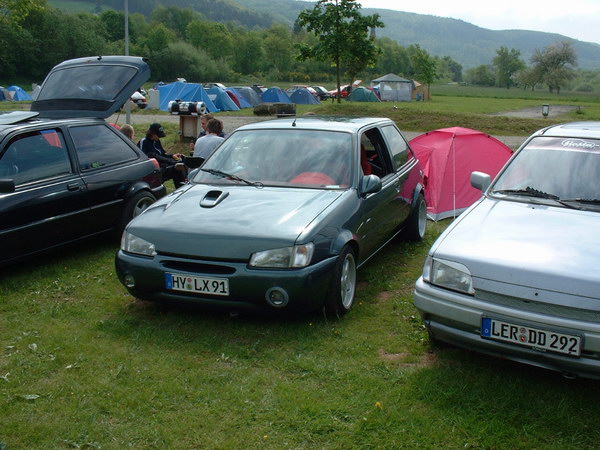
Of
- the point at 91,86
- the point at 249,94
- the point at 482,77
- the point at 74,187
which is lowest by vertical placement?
the point at 482,77

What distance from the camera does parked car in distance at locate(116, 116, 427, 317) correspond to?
4547mm

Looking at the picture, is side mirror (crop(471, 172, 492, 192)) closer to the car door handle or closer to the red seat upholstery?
the red seat upholstery

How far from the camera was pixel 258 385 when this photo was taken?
12.9ft

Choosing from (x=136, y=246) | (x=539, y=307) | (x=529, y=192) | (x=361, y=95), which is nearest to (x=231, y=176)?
(x=136, y=246)

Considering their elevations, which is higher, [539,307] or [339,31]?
[339,31]

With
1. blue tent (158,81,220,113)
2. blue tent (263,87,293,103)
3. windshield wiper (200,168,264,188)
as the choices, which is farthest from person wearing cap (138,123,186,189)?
blue tent (263,87,293,103)

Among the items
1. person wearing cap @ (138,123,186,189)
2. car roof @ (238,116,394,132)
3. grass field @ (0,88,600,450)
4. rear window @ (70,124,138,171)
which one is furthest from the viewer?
person wearing cap @ (138,123,186,189)

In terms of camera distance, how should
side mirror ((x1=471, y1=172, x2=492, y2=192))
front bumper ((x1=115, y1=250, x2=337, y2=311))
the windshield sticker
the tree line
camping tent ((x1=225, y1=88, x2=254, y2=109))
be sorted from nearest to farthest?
1. front bumper ((x1=115, y1=250, x2=337, y2=311))
2. the windshield sticker
3. side mirror ((x1=471, y1=172, x2=492, y2=192))
4. camping tent ((x1=225, y1=88, x2=254, y2=109))
5. the tree line

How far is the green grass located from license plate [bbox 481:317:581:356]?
371 mm

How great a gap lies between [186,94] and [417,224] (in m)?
31.0

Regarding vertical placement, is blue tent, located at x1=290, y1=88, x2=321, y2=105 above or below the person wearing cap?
below

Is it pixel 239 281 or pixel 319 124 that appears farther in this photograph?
pixel 319 124

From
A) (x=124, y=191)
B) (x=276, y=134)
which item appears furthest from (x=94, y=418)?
(x=124, y=191)

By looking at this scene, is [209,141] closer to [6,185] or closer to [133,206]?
[133,206]
